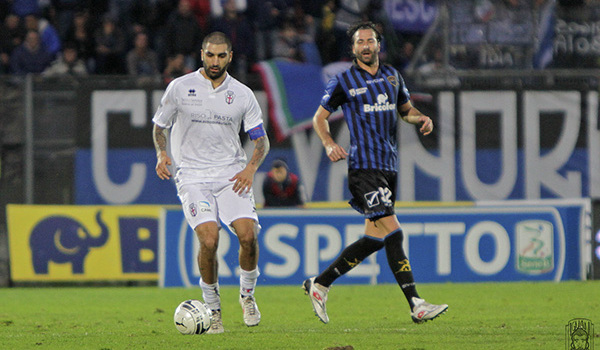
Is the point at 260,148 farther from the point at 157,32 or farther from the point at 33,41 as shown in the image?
the point at 157,32

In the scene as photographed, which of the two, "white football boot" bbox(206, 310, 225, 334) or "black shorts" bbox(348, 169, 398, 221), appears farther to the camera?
"black shorts" bbox(348, 169, 398, 221)

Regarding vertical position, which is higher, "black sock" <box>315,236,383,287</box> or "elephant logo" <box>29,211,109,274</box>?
"black sock" <box>315,236,383,287</box>

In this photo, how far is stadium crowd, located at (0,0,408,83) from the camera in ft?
46.9

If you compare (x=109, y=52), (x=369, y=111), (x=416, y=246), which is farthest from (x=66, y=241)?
(x=369, y=111)

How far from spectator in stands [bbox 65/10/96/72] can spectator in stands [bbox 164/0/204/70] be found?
1.16 metres

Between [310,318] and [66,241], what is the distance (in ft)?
18.1

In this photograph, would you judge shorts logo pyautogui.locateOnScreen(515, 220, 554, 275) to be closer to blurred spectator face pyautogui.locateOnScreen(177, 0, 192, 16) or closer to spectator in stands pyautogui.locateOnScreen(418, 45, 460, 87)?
spectator in stands pyautogui.locateOnScreen(418, 45, 460, 87)

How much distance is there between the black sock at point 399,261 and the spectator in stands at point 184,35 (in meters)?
7.59

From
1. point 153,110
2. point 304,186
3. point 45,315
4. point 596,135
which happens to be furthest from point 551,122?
point 45,315

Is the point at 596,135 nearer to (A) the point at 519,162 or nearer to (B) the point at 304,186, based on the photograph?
(A) the point at 519,162

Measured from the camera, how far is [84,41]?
1479 centimetres

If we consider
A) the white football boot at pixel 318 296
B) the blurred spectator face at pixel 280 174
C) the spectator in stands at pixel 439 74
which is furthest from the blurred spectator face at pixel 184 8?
the white football boot at pixel 318 296

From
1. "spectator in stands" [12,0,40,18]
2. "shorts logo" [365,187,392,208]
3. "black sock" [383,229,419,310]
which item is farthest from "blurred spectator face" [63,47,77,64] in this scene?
"black sock" [383,229,419,310]

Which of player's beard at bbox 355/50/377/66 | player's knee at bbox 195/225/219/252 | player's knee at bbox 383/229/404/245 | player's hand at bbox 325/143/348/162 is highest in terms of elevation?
player's beard at bbox 355/50/377/66
